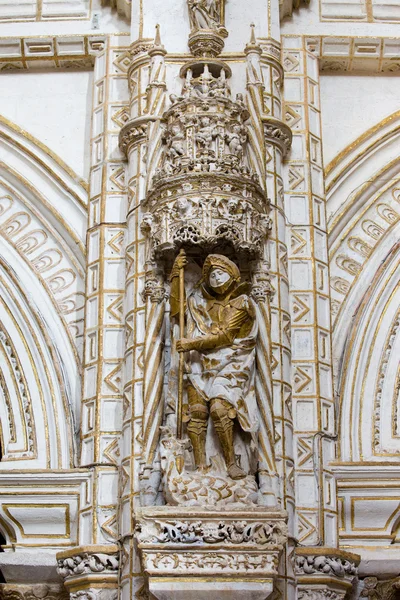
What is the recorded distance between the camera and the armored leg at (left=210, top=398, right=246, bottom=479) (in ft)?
29.0

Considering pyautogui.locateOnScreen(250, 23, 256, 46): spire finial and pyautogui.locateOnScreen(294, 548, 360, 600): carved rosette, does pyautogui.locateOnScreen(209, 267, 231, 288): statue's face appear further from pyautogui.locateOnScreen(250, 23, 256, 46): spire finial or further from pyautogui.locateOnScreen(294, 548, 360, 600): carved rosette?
pyautogui.locateOnScreen(250, 23, 256, 46): spire finial

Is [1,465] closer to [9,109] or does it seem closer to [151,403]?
[151,403]

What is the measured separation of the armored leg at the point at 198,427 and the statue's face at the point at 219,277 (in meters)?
0.76

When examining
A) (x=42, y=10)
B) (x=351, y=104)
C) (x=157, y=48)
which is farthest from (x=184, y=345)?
(x=42, y=10)

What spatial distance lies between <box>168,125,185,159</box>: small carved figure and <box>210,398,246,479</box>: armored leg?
1.94 metres

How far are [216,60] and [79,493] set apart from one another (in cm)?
333

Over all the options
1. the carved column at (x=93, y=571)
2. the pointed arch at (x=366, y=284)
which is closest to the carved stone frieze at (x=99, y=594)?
the carved column at (x=93, y=571)

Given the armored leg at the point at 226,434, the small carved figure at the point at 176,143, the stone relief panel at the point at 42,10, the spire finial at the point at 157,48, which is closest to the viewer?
the armored leg at the point at 226,434

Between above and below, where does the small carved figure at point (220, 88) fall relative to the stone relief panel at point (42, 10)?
below

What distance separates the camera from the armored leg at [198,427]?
352 inches

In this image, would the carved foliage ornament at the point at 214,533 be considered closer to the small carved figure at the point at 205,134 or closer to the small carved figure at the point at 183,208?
the small carved figure at the point at 183,208

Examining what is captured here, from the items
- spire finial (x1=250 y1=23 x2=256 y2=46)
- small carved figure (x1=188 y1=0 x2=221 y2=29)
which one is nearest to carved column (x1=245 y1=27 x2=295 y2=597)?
spire finial (x1=250 y1=23 x2=256 y2=46)

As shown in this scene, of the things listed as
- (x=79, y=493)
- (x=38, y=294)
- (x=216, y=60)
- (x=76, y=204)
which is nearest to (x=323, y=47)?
(x=216, y=60)

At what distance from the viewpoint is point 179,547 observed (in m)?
8.49
